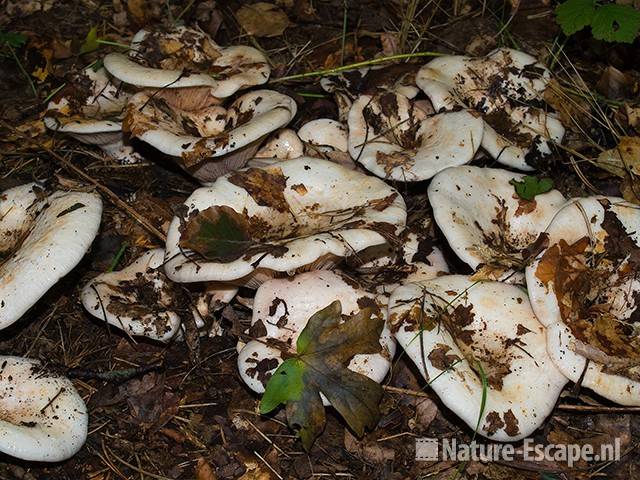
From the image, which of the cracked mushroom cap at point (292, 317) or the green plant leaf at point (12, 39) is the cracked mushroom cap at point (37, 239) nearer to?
the cracked mushroom cap at point (292, 317)

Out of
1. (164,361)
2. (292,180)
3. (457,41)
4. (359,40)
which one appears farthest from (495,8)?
(164,361)

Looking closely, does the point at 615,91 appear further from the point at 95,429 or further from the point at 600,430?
the point at 95,429

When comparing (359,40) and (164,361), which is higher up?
(359,40)

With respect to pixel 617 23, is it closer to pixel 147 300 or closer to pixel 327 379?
pixel 327 379

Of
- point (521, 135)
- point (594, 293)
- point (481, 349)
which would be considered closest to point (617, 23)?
point (521, 135)


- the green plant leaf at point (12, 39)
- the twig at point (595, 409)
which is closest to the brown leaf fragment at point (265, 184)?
the twig at point (595, 409)

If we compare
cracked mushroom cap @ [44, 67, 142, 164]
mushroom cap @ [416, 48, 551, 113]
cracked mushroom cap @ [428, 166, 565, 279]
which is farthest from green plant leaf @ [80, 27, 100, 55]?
cracked mushroom cap @ [428, 166, 565, 279]
